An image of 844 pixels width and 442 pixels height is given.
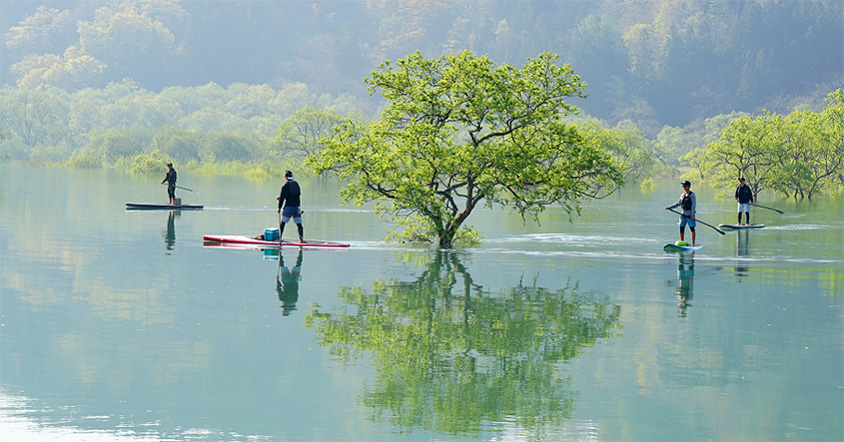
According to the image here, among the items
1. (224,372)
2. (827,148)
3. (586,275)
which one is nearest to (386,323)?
(224,372)

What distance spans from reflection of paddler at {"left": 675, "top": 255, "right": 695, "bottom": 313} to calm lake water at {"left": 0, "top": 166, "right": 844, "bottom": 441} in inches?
2.3

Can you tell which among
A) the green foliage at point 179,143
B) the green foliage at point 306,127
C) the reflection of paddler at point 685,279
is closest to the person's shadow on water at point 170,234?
the reflection of paddler at point 685,279

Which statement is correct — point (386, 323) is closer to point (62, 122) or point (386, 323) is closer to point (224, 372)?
point (224, 372)

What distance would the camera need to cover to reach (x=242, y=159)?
15450cm

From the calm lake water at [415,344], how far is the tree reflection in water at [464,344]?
1.8 inches

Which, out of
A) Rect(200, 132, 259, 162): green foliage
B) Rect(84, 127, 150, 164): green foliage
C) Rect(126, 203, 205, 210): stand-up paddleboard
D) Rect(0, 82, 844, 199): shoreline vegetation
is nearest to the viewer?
Rect(126, 203, 205, 210): stand-up paddleboard

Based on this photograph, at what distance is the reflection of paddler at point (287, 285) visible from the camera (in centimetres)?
2067

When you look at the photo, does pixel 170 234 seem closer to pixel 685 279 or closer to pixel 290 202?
pixel 290 202

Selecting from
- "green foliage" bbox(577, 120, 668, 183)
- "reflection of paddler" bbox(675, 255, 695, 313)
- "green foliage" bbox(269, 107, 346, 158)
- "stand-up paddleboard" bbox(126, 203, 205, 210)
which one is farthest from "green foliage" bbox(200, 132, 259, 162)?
"reflection of paddler" bbox(675, 255, 695, 313)

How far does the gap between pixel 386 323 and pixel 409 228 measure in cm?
1583

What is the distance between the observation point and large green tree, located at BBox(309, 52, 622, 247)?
1240 inches

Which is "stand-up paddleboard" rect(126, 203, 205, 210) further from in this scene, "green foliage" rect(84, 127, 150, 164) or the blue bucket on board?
"green foliage" rect(84, 127, 150, 164)

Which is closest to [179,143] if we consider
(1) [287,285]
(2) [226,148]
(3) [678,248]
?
(2) [226,148]

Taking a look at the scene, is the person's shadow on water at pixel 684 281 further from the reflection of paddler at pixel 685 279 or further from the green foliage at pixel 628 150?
the green foliage at pixel 628 150
